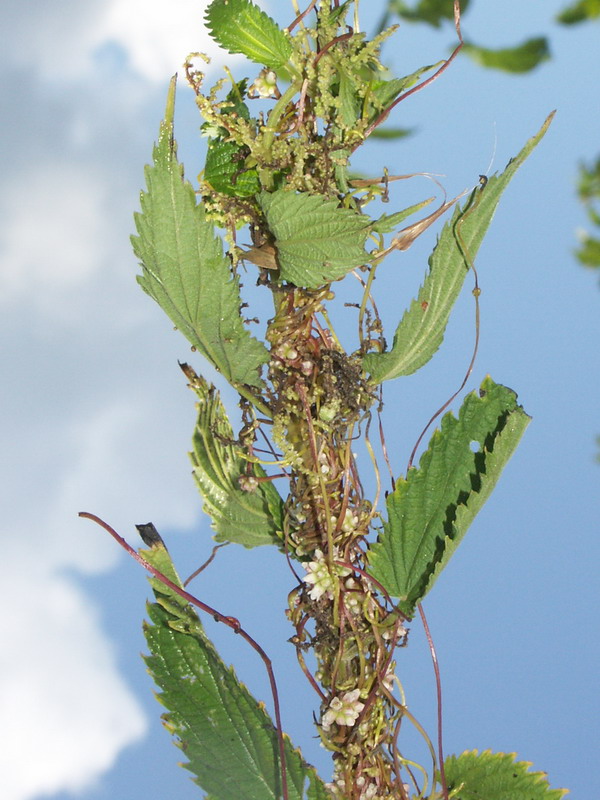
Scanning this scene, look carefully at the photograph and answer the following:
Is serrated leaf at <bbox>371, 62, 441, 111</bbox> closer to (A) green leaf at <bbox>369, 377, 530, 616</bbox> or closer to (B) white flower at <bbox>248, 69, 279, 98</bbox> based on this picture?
(B) white flower at <bbox>248, 69, 279, 98</bbox>

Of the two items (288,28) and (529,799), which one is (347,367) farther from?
(529,799)

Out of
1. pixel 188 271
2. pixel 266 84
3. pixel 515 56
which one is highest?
pixel 515 56

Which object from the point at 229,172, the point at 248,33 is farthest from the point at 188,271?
the point at 248,33

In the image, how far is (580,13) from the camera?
147cm

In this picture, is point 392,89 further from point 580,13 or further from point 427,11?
point 580,13

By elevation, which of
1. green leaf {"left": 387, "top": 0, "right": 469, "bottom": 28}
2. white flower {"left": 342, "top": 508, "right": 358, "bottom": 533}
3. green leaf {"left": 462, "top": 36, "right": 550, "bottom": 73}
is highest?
green leaf {"left": 387, "top": 0, "right": 469, "bottom": 28}

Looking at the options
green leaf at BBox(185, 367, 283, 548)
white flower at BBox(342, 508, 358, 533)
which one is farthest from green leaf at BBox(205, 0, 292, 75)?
white flower at BBox(342, 508, 358, 533)

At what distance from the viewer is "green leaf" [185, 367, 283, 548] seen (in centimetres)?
96

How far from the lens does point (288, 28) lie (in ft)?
2.88

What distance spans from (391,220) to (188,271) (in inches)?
7.7

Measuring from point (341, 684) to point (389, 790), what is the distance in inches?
5.0

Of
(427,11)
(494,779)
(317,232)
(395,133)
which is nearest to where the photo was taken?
(317,232)

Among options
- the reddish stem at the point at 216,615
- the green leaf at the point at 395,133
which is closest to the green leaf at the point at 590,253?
the green leaf at the point at 395,133

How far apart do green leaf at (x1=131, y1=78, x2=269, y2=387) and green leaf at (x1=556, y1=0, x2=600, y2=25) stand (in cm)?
88
